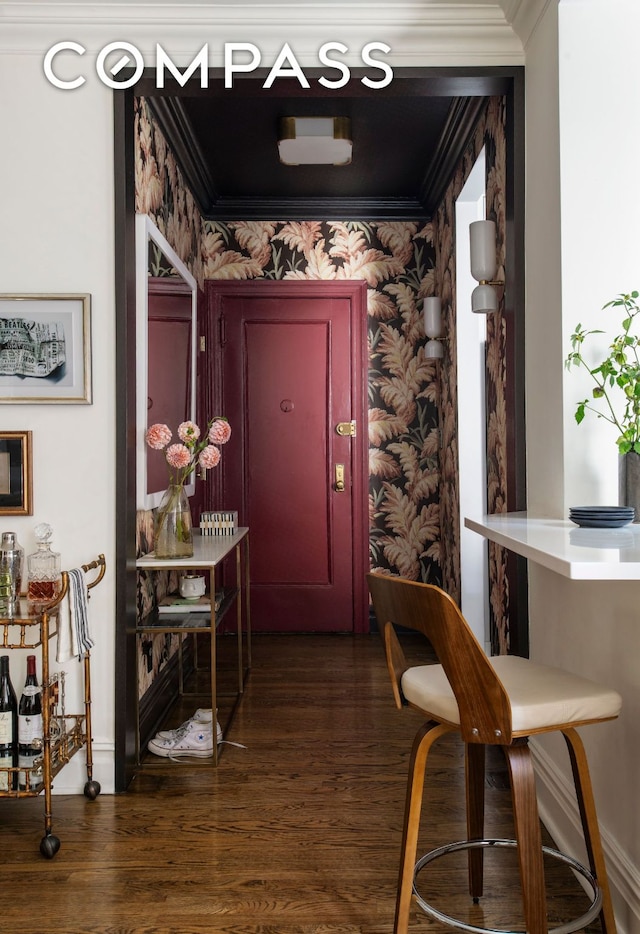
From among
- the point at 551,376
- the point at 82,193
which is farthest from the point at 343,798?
the point at 82,193

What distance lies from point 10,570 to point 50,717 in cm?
46

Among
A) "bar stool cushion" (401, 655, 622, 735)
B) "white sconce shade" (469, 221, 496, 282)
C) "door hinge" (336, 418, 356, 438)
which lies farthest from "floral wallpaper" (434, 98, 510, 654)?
"bar stool cushion" (401, 655, 622, 735)

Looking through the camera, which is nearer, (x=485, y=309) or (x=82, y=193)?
(x=82, y=193)

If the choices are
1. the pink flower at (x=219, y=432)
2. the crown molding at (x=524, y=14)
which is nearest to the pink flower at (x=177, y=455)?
the pink flower at (x=219, y=432)

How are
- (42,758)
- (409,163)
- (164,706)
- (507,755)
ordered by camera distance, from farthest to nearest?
1. (409,163)
2. (164,706)
3. (42,758)
4. (507,755)

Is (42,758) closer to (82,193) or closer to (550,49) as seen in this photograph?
(82,193)

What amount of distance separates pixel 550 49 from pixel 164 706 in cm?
284

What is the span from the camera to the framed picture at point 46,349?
2703 mm

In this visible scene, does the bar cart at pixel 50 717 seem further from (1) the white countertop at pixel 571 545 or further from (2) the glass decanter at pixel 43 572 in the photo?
(1) the white countertop at pixel 571 545

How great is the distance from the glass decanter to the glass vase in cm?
50

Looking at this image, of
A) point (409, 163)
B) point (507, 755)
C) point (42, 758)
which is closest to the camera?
point (507, 755)

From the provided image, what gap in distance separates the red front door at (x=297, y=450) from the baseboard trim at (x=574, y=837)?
2490 mm

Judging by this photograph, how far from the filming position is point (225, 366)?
5.00m

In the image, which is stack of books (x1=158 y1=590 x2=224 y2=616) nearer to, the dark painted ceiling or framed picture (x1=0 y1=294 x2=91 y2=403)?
framed picture (x1=0 y1=294 x2=91 y2=403)
